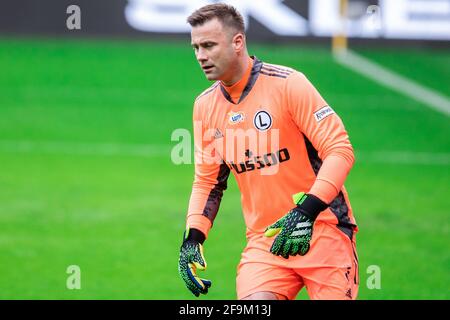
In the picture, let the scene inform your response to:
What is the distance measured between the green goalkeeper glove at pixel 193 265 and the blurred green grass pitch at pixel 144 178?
3.09 meters

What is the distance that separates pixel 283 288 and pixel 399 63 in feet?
55.7

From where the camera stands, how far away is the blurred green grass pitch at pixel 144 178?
1056 centimetres

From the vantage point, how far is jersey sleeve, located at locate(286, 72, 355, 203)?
607 cm

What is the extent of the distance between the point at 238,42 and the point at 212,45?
201mm

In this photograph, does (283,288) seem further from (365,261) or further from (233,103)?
(365,261)

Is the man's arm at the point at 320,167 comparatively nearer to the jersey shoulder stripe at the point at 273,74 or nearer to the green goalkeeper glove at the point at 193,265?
the jersey shoulder stripe at the point at 273,74

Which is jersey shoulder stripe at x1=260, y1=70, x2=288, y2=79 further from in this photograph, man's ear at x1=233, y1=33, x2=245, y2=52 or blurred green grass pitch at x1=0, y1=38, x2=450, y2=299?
blurred green grass pitch at x1=0, y1=38, x2=450, y2=299

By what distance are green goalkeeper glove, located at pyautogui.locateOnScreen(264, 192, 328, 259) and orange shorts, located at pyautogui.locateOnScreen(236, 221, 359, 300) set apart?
0.44 m

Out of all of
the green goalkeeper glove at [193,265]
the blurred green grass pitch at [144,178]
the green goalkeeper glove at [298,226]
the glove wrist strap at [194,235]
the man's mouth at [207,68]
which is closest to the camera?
the green goalkeeper glove at [298,226]

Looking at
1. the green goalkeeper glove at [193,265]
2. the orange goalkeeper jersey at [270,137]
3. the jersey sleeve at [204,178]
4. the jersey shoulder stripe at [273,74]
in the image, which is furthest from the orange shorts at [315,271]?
the jersey shoulder stripe at [273,74]

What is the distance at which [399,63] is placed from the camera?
896 inches

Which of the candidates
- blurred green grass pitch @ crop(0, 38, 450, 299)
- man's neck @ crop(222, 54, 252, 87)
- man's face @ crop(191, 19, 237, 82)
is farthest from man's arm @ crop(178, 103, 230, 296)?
Answer: blurred green grass pitch @ crop(0, 38, 450, 299)
